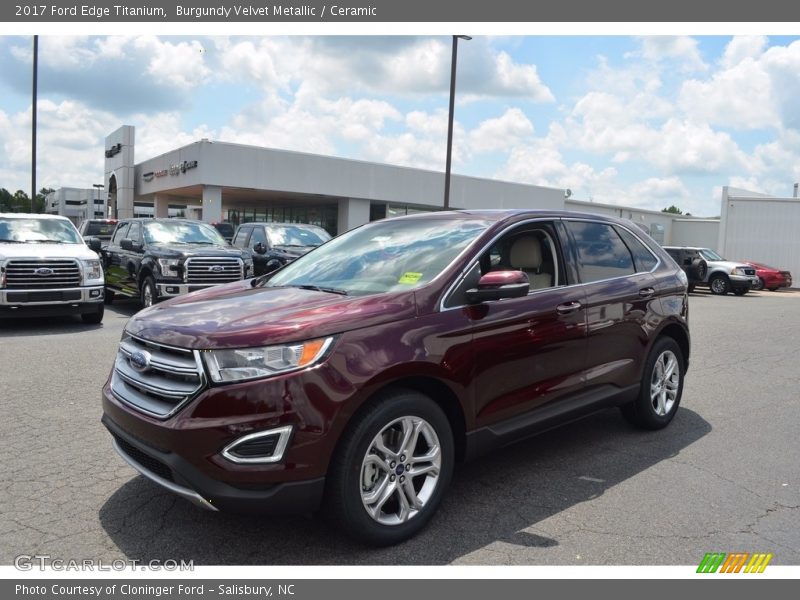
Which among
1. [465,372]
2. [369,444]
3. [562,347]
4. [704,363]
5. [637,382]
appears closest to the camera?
[369,444]

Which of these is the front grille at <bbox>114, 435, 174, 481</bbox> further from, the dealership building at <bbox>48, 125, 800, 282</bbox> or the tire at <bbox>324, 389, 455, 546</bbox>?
the dealership building at <bbox>48, 125, 800, 282</bbox>

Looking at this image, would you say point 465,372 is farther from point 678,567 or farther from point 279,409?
point 678,567

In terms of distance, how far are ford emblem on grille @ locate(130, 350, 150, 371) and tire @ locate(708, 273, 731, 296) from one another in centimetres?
2386

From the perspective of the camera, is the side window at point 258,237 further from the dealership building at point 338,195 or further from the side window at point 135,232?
the dealership building at point 338,195

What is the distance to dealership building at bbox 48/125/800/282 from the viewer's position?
1296 inches

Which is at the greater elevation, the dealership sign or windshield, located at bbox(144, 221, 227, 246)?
the dealership sign

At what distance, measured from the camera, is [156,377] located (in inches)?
134

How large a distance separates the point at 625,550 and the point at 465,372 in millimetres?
1238

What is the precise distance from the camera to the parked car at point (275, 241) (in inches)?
540

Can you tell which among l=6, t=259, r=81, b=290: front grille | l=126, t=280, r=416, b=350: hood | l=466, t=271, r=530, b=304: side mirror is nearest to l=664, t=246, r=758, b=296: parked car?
l=6, t=259, r=81, b=290: front grille

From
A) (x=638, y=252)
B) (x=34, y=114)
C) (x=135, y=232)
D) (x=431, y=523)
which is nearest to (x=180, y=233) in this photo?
(x=135, y=232)

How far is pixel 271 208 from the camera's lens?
163ft

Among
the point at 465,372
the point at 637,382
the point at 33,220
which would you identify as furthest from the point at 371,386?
the point at 33,220

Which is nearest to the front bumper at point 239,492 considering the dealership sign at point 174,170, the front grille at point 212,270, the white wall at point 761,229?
the front grille at point 212,270
